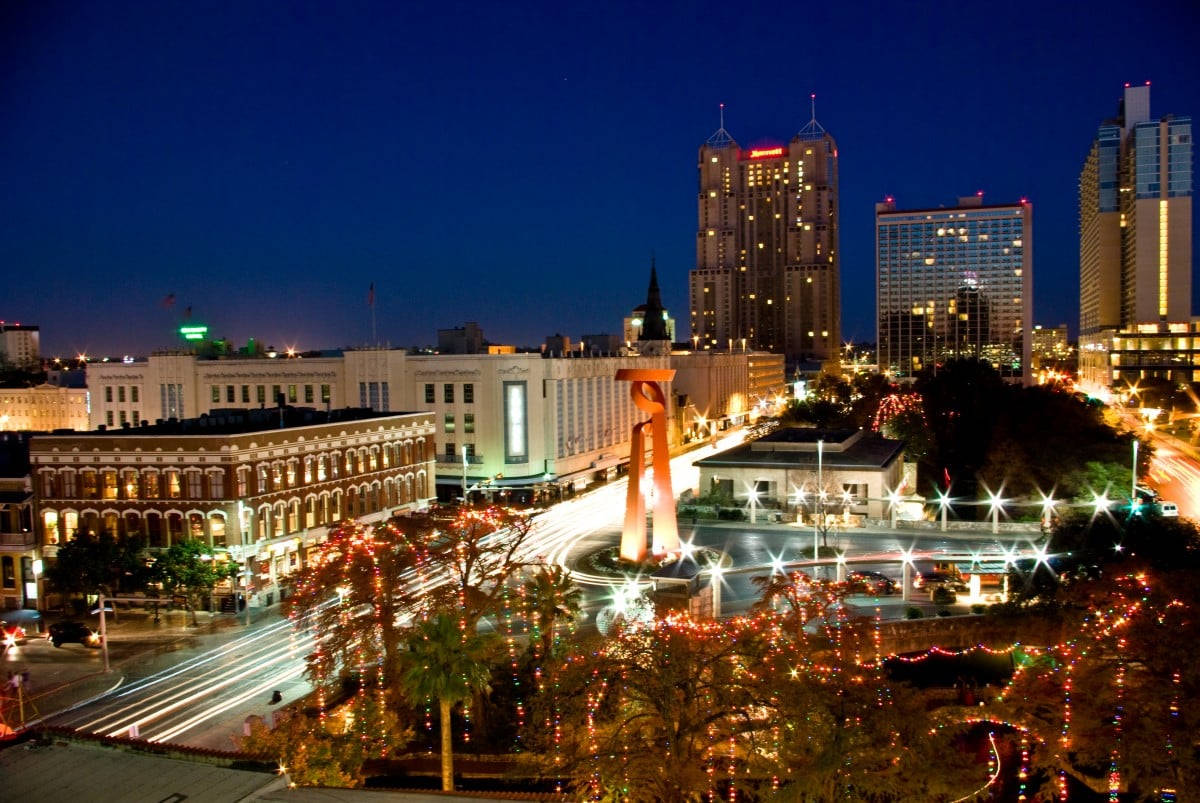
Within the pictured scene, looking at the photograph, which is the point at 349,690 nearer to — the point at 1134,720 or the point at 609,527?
the point at 1134,720

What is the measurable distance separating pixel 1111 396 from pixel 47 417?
169320mm

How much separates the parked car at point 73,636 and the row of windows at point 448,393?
44.3m

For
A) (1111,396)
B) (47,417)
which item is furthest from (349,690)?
(1111,396)

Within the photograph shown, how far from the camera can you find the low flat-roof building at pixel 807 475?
220 ft

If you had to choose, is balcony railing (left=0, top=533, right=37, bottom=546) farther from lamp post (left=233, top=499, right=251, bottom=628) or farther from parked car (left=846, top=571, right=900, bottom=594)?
parked car (left=846, top=571, right=900, bottom=594)

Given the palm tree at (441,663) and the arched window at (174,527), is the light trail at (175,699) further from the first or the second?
the arched window at (174,527)

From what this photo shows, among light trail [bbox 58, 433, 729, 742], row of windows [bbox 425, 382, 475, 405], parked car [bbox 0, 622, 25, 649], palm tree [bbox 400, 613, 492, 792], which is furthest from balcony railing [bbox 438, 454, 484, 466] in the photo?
palm tree [bbox 400, 613, 492, 792]

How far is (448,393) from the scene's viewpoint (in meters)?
84.1

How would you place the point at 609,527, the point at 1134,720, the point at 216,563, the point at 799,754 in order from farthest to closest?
the point at 609,527
the point at 216,563
the point at 1134,720
the point at 799,754

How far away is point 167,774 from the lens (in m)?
19.0

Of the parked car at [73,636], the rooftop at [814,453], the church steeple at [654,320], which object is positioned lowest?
the parked car at [73,636]

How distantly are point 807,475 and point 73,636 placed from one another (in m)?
48.1

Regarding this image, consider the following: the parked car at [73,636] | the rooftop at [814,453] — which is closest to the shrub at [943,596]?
the rooftop at [814,453]

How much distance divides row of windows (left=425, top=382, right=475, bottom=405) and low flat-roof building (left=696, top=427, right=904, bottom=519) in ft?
75.5
